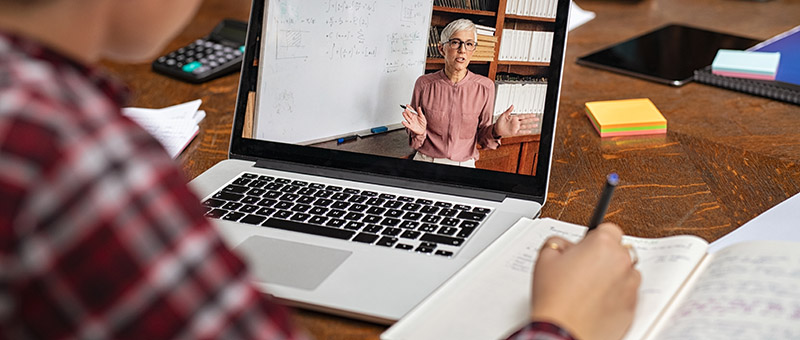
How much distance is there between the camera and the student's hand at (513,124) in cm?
85

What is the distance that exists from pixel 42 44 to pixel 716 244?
65 cm

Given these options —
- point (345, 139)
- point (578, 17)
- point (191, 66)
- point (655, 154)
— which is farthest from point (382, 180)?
point (578, 17)

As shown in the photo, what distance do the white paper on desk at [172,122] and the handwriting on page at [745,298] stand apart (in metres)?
0.67

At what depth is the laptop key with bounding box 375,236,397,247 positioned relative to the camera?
0.76m

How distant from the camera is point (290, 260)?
2.44 ft

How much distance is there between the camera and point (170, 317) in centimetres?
36

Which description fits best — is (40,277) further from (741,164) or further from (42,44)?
(741,164)

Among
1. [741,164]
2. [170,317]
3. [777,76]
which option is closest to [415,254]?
[170,317]

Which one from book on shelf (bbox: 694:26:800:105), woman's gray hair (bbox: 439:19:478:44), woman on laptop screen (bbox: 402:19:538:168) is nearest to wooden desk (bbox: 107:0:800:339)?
book on shelf (bbox: 694:26:800:105)

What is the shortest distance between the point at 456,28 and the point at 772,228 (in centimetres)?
39

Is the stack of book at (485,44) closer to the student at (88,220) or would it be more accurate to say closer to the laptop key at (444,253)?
the laptop key at (444,253)

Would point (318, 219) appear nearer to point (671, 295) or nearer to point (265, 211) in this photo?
point (265, 211)

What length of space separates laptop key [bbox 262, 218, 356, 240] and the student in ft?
1.23

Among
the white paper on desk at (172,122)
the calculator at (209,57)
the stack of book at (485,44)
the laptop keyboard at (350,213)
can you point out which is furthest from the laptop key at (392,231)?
the calculator at (209,57)
